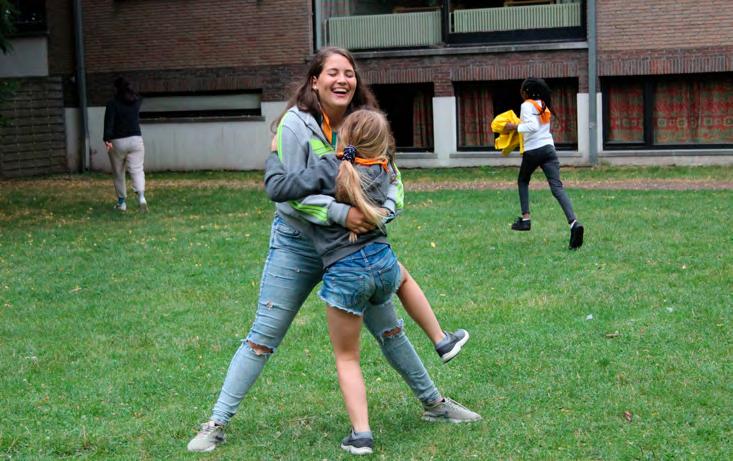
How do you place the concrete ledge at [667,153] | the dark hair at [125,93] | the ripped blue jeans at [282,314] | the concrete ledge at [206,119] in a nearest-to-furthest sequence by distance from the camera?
the ripped blue jeans at [282,314] → the dark hair at [125,93] → the concrete ledge at [667,153] → the concrete ledge at [206,119]

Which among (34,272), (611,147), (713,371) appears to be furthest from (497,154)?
(713,371)

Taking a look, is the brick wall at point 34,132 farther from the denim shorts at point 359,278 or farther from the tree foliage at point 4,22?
the denim shorts at point 359,278

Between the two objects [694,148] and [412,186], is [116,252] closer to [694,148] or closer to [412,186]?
[412,186]

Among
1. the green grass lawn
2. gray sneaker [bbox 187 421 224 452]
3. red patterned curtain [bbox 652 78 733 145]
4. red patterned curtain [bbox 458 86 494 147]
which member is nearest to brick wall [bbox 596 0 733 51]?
red patterned curtain [bbox 652 78 733 145]

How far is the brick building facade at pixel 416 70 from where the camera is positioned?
21969 mm

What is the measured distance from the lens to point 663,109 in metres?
22.3

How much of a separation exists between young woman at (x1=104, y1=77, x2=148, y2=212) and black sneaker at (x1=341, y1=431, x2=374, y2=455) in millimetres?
11010

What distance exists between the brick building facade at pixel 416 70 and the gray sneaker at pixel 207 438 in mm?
17902

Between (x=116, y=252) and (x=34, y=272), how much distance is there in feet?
3.99

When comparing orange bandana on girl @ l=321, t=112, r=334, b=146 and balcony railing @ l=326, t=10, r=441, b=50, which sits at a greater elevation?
balcony railing @ l=326, t=10, r=441, b=50

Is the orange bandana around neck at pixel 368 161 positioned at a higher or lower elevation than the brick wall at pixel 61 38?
lower

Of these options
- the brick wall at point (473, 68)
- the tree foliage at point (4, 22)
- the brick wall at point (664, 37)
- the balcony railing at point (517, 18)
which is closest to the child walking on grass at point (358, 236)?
the tree foliage at point (4, 22)

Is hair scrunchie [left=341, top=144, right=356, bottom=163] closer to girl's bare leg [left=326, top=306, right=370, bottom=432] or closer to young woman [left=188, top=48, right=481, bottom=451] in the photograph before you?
young woman [left=188, top=48, right=481, bottom=451]

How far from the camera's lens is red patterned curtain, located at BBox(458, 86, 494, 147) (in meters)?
23.7
